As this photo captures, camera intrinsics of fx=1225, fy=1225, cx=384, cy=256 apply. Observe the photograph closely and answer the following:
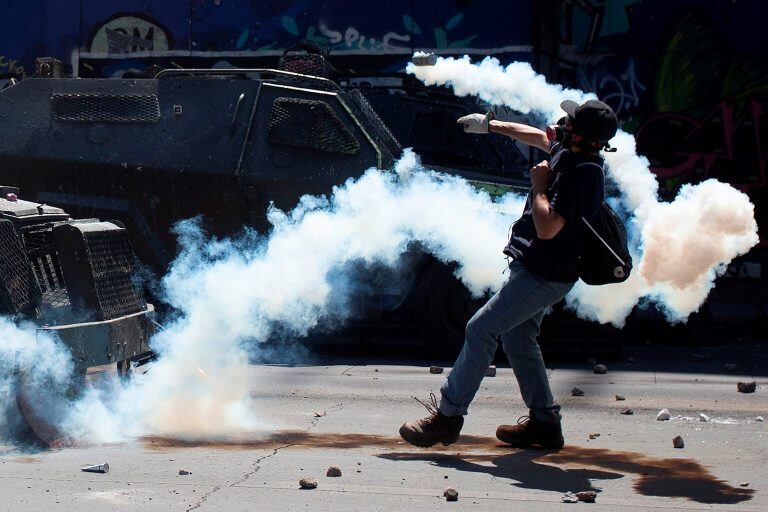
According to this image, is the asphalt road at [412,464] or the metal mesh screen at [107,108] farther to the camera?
the metal mesh screen at [107,108]

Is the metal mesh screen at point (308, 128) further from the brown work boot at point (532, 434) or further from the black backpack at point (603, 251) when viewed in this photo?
the black backpack at point (603, 251)

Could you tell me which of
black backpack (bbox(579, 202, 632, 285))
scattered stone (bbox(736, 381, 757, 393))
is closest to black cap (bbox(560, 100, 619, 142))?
black backpack (bbox(579, 202, 632, 285))

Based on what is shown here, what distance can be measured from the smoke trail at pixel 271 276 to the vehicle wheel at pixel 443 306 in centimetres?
21

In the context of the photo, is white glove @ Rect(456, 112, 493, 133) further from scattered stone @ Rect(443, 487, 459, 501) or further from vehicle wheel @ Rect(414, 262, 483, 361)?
vehicle wheel @ Rect(414, 262, 483, 361)

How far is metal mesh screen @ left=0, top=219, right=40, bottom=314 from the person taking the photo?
6.04 meters

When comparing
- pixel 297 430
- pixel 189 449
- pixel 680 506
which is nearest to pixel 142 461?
pixel 189 449

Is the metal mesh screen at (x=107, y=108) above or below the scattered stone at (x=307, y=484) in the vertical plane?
above

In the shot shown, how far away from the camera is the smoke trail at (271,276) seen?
6.86m

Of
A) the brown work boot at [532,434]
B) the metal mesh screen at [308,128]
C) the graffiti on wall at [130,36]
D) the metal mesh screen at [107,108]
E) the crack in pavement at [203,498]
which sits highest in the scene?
the graffiti on wall at [130,36]

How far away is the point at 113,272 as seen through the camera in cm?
673

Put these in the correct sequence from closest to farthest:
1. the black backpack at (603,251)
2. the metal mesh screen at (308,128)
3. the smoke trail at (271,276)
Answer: the black backpack at (603,251) < the smoke trail at (271,276) < the metal mesh screen at (308,128)

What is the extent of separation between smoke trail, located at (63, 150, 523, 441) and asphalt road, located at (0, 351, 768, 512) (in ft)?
1.27

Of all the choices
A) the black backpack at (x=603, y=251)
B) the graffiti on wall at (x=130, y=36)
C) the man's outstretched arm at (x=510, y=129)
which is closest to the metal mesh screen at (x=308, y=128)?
the man's outstretched arm at (x=510, y=129)

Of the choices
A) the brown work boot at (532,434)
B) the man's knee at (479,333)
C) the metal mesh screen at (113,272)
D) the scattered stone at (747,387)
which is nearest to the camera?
the man's knee at (479,333)
